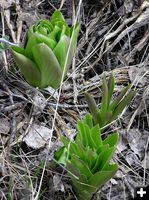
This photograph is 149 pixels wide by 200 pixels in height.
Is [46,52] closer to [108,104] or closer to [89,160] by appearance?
[108,104]

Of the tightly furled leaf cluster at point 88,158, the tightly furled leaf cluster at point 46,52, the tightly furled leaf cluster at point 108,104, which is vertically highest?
the tightly furled leaf cluster at point 46,52

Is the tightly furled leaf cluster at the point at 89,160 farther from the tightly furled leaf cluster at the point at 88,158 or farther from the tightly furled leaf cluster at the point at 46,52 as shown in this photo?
the tightly furled leaf cluster at the point at 46,52

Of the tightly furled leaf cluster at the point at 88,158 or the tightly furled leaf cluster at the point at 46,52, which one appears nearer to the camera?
the tightly furled leaf cluster at the point at 88,158

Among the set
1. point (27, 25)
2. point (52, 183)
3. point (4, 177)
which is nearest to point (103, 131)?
point (52, 183)

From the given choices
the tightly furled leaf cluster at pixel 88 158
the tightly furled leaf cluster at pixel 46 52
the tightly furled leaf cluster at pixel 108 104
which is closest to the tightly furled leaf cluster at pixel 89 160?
the tightly furled leaf cluster at pixel 88 158

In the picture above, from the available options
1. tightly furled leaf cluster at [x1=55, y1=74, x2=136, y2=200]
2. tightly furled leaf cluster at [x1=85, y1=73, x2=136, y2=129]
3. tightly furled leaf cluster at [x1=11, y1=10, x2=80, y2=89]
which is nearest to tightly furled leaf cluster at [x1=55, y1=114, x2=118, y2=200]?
tightly furled leaf cluster at [x1=55, y1=74, x2=136, y2=200]

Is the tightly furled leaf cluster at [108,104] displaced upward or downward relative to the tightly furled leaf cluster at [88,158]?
upward
